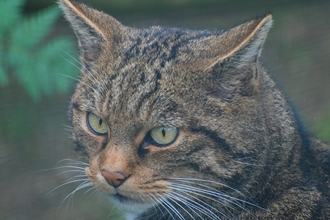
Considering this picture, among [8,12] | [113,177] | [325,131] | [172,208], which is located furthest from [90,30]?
[325,131]

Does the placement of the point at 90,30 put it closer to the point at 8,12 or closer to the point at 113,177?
the point at 8,12

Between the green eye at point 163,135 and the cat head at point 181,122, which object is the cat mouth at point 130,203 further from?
the green eye at point 163,135

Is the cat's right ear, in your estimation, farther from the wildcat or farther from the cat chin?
the cat chin

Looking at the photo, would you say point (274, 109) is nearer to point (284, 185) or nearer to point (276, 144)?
point (276, 144)

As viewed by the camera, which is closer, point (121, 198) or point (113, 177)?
point (113, 177)

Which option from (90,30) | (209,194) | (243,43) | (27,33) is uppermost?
(243,43)

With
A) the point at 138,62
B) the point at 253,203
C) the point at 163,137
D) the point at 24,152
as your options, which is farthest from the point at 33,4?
the point at 253,203

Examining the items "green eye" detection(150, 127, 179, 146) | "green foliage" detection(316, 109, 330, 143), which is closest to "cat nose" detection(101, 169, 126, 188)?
"green eye" detection(150, 127, 179, 146)
